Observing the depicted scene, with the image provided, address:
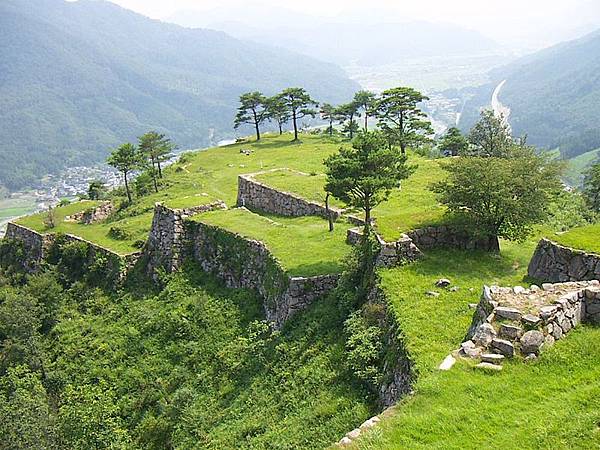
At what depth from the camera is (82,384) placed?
2245 centimetres

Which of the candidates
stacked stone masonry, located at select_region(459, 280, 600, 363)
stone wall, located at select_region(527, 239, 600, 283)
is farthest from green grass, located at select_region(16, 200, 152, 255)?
stacked stone masonry, located at select_region(459, 280, 600, 363)

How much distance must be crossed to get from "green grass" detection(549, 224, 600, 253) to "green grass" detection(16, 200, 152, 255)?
2269 centimetres

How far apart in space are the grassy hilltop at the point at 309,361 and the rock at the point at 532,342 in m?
0.20

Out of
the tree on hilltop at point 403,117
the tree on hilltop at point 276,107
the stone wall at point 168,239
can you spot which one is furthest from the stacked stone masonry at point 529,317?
the tree on hilltop at point 276,107

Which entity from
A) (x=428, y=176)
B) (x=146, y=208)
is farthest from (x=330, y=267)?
(x=146, y=208)

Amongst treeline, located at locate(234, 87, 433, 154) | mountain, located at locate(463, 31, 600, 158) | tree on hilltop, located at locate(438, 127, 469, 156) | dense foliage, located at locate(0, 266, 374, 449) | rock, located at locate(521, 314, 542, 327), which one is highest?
treeline, located at locate(234, 87, 433, 154)

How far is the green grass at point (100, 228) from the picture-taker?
102ft

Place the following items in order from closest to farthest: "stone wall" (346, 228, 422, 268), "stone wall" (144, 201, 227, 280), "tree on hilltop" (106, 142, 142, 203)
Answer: "stone wall" (346, 228, 422, 268) → "stone wall" (144, 201, 227, 280) → "tree on hilltop" (106, 142, 142, 203)

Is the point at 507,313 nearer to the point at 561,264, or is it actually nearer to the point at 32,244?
the point at 561,264

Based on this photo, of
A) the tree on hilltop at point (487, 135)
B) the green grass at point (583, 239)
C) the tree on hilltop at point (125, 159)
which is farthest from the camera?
the tree on hilltop at point (125, 159)

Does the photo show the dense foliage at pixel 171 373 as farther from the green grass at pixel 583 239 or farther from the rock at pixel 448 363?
the green grass at pixel 583 239

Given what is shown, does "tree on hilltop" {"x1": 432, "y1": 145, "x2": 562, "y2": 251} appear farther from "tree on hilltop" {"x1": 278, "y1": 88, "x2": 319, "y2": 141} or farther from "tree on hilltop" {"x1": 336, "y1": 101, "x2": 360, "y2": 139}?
"tree on hilltop" {"x1": 278, "y1": 88, "x2": 319, "y2": 141}

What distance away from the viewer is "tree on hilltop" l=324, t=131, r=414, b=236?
18.1 metres

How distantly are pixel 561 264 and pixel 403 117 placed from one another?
2929cm
